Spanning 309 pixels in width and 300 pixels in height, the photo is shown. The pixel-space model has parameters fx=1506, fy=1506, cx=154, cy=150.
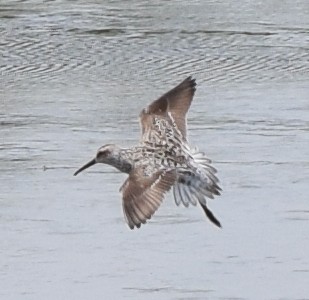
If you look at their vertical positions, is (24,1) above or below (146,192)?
below

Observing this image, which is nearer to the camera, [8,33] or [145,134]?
[145,134]

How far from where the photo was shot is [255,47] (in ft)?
42.9

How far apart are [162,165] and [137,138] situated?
238cm

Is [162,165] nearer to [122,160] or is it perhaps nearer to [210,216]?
[122,160]

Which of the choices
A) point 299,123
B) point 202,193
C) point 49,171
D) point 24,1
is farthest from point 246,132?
point 24,1

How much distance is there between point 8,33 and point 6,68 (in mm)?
1388

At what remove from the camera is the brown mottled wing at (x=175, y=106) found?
8.75 metres

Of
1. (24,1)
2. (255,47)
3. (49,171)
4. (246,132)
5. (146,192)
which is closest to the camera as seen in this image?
(146,192)

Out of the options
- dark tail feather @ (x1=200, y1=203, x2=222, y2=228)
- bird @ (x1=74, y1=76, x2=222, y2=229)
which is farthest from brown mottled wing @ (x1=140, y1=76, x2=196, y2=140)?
dark tail feather @ (x1=200, y1=203, x2=222, y2=228)

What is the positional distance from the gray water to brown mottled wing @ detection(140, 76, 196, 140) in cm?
52

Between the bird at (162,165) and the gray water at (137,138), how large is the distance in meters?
0.34

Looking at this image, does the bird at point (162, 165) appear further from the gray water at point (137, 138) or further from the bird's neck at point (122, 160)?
the gray water at point (137, 138)

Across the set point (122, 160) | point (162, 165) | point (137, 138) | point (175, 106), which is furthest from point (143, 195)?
point (137, 138)

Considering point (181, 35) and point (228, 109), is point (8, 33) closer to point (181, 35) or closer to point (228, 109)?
point (181, 35)
